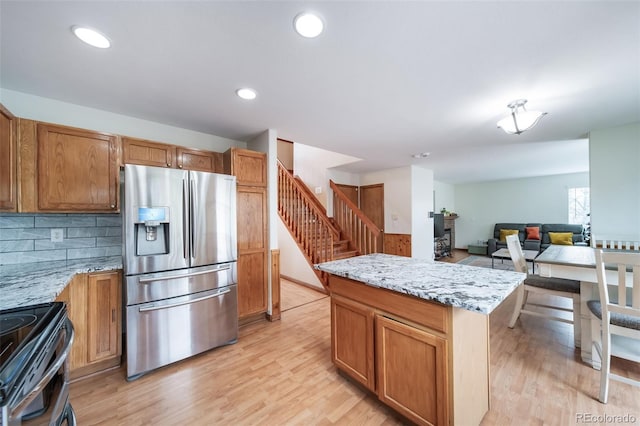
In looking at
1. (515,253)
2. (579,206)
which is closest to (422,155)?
(515,253)

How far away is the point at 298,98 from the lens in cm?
212

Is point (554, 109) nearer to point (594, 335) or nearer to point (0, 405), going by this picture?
point (594, 335)

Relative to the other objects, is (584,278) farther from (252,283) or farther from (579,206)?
(579,206)

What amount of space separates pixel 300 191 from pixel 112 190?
114 inches

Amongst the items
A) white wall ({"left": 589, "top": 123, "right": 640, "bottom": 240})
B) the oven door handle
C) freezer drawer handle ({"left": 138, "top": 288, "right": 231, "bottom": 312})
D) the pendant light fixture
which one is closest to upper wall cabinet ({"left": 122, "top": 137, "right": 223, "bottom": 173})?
freezer drawer handle ({"left": 138, "top": 288, "right": 231, "bottom": 312})

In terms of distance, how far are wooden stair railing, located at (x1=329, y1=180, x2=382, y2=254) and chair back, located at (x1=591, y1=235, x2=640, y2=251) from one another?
269 centimetres

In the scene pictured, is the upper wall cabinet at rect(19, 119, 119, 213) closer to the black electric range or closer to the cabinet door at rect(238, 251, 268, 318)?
the black electric range

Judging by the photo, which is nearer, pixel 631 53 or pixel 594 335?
pixel 631 53

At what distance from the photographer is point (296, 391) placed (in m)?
1.75

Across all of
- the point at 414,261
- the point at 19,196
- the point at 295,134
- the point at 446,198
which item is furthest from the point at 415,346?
the point at 446,198

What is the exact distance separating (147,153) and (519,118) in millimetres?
3623

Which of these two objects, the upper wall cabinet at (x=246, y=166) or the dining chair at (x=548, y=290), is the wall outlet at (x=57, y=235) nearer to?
the upper wall cabinet at (x=246, y=166)

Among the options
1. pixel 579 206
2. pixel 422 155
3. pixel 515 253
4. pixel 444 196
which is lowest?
pixel 515 253

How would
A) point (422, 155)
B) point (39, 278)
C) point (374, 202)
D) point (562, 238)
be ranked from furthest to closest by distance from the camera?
point (562, 238) < point (374, 202) < point (422, 155) < point (39, 278)
